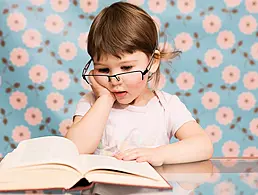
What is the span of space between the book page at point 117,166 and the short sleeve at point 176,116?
0.43m

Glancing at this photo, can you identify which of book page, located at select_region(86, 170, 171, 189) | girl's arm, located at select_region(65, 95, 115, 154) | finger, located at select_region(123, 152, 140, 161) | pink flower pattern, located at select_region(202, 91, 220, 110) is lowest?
pink flower pattern, located at select_region(202, 91, 220, 110)

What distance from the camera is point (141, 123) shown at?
1.66 meters

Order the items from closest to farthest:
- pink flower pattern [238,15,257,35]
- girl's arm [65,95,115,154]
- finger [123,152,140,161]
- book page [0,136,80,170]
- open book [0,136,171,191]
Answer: open book [0,136,171,191]
book page [0,136,80,170]
finger [123,152,140,161]
girl's arm [65,95,115,154]
pink flower pattern [238,15,257,35]

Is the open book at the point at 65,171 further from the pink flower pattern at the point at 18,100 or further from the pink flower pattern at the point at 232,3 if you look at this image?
the pink flower pattern at the point at 232,3

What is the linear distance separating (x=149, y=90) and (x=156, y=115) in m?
0.12

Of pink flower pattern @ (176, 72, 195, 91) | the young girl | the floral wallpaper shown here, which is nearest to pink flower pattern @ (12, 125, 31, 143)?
the floral wallpaper

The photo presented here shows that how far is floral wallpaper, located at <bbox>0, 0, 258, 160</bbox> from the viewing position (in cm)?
296

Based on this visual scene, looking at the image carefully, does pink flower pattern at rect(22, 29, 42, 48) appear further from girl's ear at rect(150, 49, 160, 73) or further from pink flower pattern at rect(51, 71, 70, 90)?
girl's ear at rect(150, 49, 160, 73)

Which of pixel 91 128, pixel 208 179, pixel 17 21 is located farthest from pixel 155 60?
pixel 17 21

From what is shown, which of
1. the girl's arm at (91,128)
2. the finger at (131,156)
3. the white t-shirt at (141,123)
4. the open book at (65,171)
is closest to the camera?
the open book at (65,171)

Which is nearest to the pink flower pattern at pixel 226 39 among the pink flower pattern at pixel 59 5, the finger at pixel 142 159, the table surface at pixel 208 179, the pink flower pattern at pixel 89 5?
the pink flower pattern at pixel 89 5

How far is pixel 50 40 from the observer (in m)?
2.97

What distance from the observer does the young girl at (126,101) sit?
60.3 inches

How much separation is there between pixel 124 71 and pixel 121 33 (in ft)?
0.36
